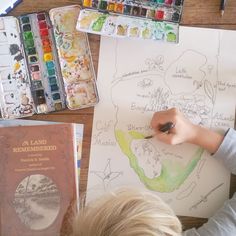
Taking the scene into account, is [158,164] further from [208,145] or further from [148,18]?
[148,18]

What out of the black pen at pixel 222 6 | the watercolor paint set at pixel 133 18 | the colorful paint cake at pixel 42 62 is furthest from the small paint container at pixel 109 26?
the black pen at pixel 222 6

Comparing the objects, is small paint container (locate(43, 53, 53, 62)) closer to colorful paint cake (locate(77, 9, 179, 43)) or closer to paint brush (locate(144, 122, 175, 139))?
colorful paint cake (locate(77, 9, 179, 43))

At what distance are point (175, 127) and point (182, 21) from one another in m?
0.21

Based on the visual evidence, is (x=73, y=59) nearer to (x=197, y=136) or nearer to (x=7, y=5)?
(x=7, y=5)

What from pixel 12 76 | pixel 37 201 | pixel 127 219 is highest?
pixel 12 76

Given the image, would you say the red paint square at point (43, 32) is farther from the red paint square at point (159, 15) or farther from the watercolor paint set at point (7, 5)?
the red paint square at point (159, 15)

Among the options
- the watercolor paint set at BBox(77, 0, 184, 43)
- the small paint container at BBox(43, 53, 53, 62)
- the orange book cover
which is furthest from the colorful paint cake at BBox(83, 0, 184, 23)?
the orange book cover

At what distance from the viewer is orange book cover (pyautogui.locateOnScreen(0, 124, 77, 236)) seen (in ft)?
2.84

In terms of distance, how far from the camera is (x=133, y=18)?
0.86 m

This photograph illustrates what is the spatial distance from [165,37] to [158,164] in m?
0.25

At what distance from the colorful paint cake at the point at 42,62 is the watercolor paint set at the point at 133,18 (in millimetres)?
72

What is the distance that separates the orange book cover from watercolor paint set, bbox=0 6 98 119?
0.05 m

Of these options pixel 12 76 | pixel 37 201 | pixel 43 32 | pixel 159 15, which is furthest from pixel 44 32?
pixel 37 201

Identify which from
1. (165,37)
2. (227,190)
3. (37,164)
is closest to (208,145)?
(227,190)
